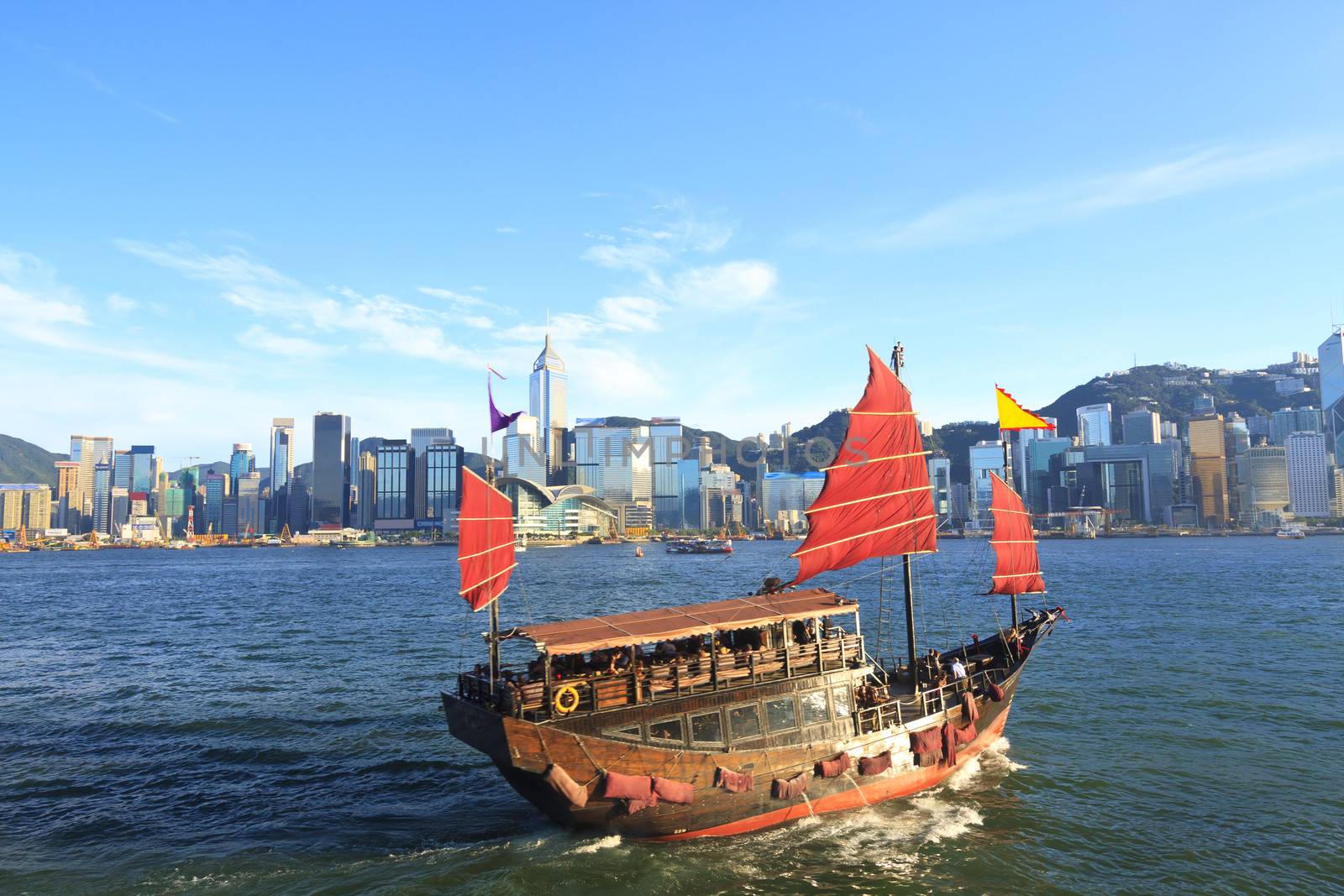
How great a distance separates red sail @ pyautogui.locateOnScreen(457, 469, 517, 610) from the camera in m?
16.7

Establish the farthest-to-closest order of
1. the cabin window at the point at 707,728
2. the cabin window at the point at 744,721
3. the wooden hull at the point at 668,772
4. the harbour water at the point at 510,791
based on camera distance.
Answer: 1. the cabin window at the point at 744,721
2. the cabin window at the point at 707,728
3. the harbour water at the point at 510,791
4. the wooden hull at the point at 668,772

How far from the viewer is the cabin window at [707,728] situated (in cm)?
1666

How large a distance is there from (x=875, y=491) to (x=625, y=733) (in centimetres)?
1218

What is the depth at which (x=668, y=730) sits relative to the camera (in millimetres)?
16469

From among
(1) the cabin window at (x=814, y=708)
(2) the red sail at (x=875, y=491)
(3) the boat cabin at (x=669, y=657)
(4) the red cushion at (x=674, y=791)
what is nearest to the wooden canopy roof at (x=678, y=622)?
(3) the boat cabin at (x=669, y=657)

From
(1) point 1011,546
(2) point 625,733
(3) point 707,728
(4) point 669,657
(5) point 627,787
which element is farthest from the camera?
(1) point 1011,546

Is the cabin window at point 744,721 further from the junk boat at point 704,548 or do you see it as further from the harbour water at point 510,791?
the junk boat at point 704,548

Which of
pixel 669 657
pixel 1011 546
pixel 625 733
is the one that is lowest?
pixel 625 733

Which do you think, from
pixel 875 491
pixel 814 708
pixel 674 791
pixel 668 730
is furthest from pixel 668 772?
pixel 875 491

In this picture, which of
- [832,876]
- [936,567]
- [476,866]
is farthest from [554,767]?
[936,567]

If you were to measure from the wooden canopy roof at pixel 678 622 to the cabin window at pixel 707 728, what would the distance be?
1.74 meters

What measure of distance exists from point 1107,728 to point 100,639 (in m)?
51.7

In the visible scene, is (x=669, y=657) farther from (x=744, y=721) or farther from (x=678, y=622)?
(x=744, y=721)

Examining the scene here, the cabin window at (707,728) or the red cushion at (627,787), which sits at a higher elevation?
the cabin window at (707,728)
